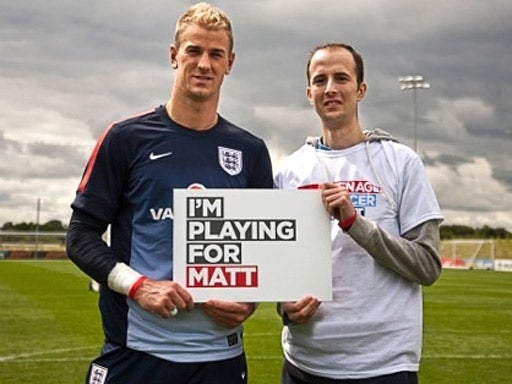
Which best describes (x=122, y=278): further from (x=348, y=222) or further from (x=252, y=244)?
(x=348, y=222)

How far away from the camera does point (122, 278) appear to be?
2.71 m

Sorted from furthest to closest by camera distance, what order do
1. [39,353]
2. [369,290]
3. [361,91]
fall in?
[39,353] → [361,91] → [369,290]

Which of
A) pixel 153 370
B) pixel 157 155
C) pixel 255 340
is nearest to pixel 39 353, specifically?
pixel 255 340

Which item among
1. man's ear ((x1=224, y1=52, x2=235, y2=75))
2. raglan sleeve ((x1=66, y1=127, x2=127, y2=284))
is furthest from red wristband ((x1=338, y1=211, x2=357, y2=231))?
raglan sleeve ((x1=66, y1=127, x2=127, y2=284))

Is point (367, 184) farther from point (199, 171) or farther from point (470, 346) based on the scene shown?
point (470, 346)

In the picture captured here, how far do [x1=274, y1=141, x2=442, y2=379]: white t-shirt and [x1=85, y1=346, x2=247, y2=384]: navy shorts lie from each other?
0.34 metres

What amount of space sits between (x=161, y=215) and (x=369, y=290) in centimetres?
81

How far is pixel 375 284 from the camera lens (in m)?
2.94

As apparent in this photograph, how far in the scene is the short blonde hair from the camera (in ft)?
9.36

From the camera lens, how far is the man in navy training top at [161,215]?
2803 mm

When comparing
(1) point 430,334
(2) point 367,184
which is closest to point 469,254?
(1) point 430,334

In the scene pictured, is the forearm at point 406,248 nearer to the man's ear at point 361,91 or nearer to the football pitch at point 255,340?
the man's ear at point 361,91

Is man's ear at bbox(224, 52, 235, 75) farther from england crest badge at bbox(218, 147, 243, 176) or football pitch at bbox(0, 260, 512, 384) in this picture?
football pitch at bbox(0, 260, 512, 384)

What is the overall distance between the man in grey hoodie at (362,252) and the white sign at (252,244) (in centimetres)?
8
